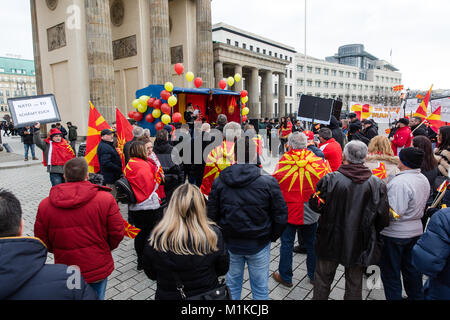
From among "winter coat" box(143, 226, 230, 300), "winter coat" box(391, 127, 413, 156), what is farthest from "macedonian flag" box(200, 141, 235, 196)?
"winter coat" box(391, 127, 413, 156)

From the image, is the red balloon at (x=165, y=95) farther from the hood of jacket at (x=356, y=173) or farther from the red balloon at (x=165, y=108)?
the hood of jacket at (x=356, y=173)

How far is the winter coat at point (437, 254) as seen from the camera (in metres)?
1.95

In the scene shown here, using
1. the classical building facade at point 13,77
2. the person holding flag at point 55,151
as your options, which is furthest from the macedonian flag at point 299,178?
the classical building facade at point 13,77

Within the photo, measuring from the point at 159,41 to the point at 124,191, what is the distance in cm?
1990

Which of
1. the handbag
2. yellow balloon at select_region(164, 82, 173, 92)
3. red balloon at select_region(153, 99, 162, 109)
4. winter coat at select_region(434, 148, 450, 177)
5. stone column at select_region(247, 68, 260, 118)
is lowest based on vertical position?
the handbag

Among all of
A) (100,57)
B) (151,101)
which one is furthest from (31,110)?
(100,57)

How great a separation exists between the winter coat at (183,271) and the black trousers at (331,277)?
1443mm

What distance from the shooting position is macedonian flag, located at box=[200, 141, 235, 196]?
365 cm

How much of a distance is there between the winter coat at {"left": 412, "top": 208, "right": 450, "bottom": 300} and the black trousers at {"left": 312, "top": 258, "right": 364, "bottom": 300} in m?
0.74

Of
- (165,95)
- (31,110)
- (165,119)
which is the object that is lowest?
(165,119)

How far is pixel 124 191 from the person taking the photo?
3656 mm

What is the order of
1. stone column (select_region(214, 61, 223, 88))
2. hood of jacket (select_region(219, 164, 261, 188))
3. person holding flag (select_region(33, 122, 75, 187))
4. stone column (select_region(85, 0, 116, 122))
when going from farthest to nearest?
stone column (select_region(214, 61, 223, 88)) → stone column (select_region(85, 0, 116, 122)) → person holding flag (select_region(33, 122, 75, 187)) → hood of jacket (select_region(219, 164, 261, 188))

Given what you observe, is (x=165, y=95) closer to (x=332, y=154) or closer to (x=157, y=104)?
(x=157, y=104)

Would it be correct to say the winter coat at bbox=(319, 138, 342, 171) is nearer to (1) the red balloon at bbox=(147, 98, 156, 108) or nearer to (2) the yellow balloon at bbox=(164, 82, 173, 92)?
(2) the yellow balloon at bbox=(164, 82, 173, 92)
